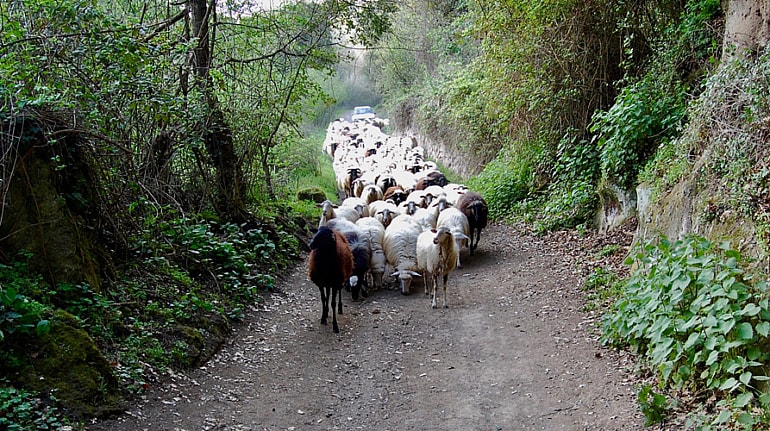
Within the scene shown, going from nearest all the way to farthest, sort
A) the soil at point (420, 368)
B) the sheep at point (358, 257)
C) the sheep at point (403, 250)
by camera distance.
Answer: the soil at point (420, 368) → the sheep at point (358, 257) → the sheep at point (403, 250)

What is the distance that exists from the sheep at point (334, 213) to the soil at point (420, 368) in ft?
6.67

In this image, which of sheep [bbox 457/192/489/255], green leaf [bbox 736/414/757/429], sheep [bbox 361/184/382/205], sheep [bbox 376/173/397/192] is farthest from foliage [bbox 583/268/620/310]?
sheep [bbox 376/173/397/192]

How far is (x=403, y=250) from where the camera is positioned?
31.3ft

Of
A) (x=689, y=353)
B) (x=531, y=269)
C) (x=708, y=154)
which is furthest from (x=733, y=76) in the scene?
(x=531, y=269)

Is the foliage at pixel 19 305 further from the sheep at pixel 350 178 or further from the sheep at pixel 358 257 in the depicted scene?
the sheep at pixel 350 178

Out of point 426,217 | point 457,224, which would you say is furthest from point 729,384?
point 426,217

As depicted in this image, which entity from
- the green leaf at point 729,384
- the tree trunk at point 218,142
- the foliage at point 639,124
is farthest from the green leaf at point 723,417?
the tree trunk at point 218,142

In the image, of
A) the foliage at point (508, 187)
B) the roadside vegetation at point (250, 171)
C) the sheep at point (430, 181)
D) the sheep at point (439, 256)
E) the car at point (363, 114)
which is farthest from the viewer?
the car at point (363, 114)

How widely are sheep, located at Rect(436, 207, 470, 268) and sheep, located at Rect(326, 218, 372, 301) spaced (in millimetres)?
1662

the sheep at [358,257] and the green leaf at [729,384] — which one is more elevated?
the sheep at [358,257]

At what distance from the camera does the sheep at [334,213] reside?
11.2 m

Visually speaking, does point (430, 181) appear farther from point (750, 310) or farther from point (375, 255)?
point (750, 310)

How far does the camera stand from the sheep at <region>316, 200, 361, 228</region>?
11.2 meters

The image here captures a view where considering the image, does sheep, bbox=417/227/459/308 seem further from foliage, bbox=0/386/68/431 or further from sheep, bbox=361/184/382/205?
sheep, bbox=361/184/382/205
